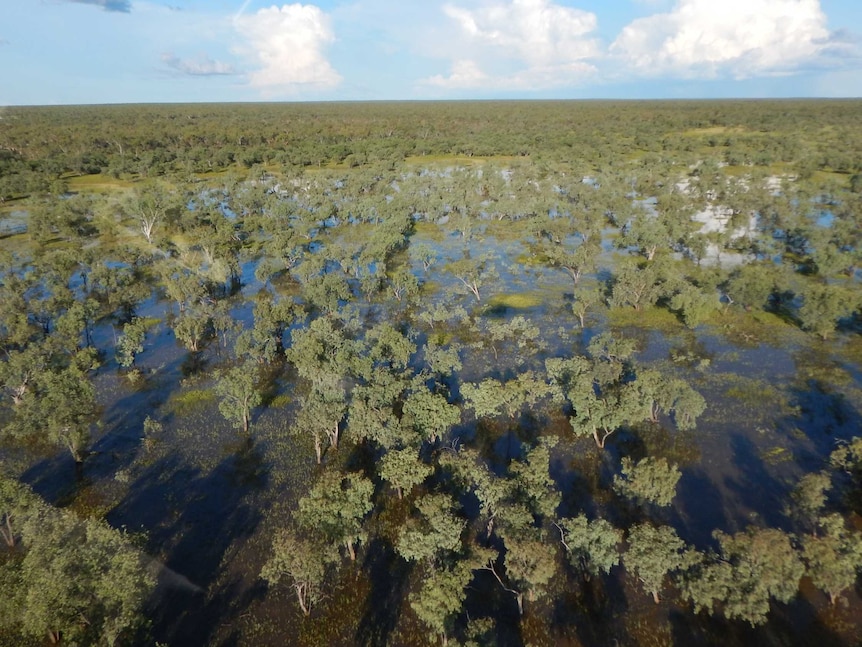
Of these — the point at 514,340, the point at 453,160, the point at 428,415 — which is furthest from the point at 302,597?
the point at 453,160

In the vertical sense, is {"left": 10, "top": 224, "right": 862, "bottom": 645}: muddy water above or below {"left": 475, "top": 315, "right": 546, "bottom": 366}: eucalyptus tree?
below

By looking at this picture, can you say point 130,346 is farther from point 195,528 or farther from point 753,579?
point 753,579

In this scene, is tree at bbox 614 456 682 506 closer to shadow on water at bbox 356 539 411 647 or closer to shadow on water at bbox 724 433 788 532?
shadow on water at bbox 724 433 788 532

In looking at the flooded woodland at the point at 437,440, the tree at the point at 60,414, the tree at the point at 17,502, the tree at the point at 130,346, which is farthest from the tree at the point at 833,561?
the tree at the point at 130,346

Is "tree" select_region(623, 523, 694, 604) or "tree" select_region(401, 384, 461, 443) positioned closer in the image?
"tree" select_region(623, 523, 694, 604)

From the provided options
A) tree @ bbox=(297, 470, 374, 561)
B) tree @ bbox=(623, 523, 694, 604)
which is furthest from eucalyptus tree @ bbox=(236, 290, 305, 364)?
tree @ bbox=(623, 523, 694, 604)

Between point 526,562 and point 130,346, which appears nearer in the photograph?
point 526,562

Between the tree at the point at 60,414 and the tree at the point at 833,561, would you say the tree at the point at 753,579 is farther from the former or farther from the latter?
the tree at the point at 60,414
